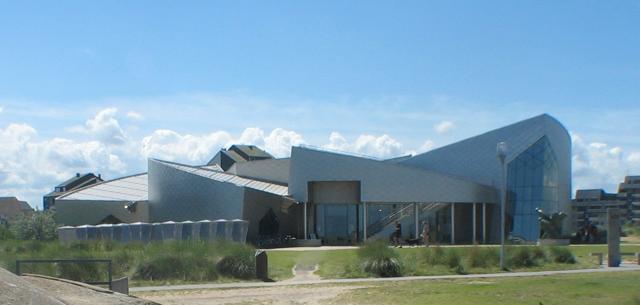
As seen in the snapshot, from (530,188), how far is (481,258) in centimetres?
3096

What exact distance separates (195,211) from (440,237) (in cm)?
1695

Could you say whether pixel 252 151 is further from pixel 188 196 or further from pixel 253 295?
pixel 253 295

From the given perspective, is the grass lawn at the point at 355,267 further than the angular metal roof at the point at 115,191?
No

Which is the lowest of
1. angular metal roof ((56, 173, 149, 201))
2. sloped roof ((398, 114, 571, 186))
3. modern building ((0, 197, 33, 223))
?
modern building ((0, 197, 33, 223))

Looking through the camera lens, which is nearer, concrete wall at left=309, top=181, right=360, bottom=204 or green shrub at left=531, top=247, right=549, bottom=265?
green shrub at left=531, top=247, right=549, bottom=265

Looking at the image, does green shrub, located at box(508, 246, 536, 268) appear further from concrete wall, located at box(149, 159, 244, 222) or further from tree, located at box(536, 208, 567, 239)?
concrete wall, located at box(149, 159, 244, 222)

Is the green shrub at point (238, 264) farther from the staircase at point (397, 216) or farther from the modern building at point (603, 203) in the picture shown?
the modern building at point (603, 203)

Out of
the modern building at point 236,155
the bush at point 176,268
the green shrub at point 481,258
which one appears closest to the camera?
the bush at point 176,268

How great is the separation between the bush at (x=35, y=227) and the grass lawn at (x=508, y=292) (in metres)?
39.6

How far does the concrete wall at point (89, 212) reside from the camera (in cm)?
6291

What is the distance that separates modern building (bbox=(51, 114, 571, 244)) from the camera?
57.6 metres

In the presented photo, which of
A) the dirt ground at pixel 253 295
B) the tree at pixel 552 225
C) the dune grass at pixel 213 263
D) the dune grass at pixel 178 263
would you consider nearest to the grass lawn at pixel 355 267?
the dune grass at pixel 213 263

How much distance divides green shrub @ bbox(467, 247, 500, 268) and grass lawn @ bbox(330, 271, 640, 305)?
438cm

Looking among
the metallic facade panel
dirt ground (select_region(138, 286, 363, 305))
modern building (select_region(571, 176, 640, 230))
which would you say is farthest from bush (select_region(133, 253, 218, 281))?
modern building (select_region(571, 176, 640, 230))
